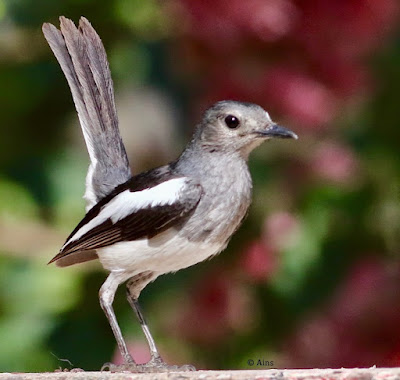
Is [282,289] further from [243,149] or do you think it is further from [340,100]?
[243,149]

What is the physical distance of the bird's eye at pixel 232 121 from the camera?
3.88 m

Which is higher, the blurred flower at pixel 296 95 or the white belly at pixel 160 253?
the blurred flower at pixel 296 95

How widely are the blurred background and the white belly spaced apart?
38.5 inches

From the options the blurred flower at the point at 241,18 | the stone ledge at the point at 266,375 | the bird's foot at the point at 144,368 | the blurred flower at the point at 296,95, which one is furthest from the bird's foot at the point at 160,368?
the blurred flower at the point at 241,18

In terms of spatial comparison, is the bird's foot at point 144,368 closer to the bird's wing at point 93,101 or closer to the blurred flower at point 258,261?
the bird's wing at point 93,101

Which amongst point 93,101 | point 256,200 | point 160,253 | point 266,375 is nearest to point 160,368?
point 160,253

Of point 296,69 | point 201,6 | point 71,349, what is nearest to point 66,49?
point 201,6

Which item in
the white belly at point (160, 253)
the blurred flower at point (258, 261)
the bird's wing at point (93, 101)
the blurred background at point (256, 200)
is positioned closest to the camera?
the white belly at point (160, 253)

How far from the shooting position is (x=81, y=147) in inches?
223

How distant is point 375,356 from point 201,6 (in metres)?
1.54

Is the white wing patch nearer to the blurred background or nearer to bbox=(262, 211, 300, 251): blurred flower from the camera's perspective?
the blurred background

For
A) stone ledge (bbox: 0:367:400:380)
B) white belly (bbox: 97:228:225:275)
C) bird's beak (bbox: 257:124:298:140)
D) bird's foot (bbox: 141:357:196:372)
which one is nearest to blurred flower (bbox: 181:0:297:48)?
bird's beak (bbox: 257:124:298:140)

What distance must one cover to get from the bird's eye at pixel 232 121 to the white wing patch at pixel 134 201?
24 centimetres

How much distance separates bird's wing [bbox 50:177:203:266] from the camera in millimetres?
3748
